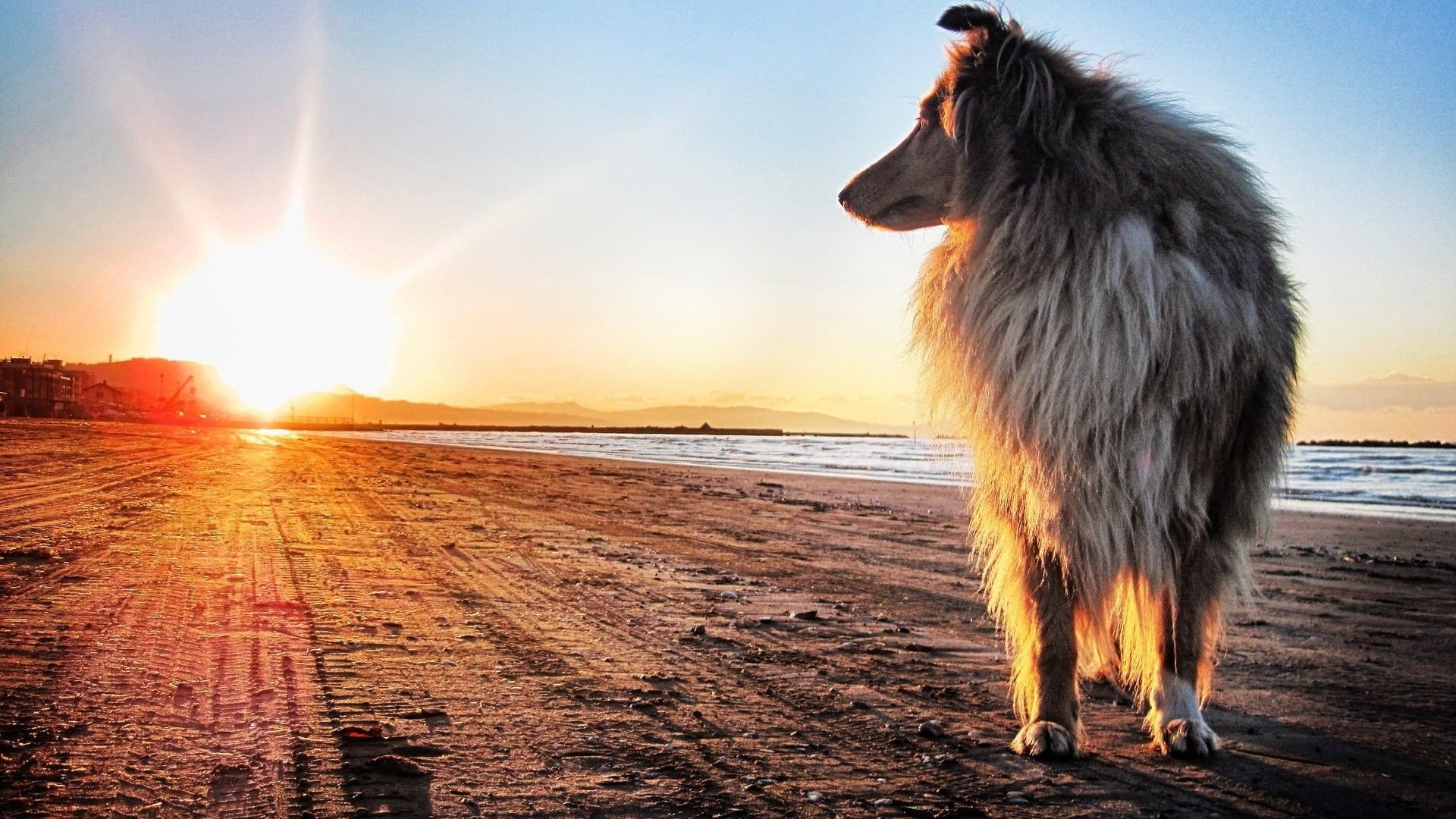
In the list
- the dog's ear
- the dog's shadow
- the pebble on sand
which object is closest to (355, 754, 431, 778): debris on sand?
the pebble on sand

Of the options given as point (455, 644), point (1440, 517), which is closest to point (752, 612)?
point (455, 644)

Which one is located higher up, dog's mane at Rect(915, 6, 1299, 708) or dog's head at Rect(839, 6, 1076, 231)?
dog's head at Rect(839, 6, 1076, 231)

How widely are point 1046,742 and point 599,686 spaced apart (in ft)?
5.15

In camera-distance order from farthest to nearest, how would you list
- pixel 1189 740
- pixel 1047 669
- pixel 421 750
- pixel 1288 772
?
1. pixel 1047 669
2. pixel 1189 740
3. pixel 1288 772
4. pixel 421 750

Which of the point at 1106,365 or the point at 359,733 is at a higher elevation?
the point at 1106,365

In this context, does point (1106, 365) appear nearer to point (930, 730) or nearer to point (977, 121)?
point (977, 121)

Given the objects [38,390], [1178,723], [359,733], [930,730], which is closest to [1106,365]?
[1178,723]

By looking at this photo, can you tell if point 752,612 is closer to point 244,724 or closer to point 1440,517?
point 244,724

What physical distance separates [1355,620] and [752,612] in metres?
3.79

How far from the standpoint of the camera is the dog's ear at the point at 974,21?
10.8 feet

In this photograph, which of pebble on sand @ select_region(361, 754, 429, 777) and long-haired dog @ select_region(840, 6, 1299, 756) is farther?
long-haired dog @ select_region(840, 6, 1299, 756)

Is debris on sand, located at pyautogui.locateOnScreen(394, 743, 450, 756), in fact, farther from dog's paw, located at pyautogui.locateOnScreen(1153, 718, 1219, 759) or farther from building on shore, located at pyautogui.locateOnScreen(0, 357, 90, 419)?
building on shore, located at pyautogui.locateOnScreen(0, 357, 90, 419)

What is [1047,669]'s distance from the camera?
115 inches

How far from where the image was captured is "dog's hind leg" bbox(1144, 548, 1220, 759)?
2904mm
